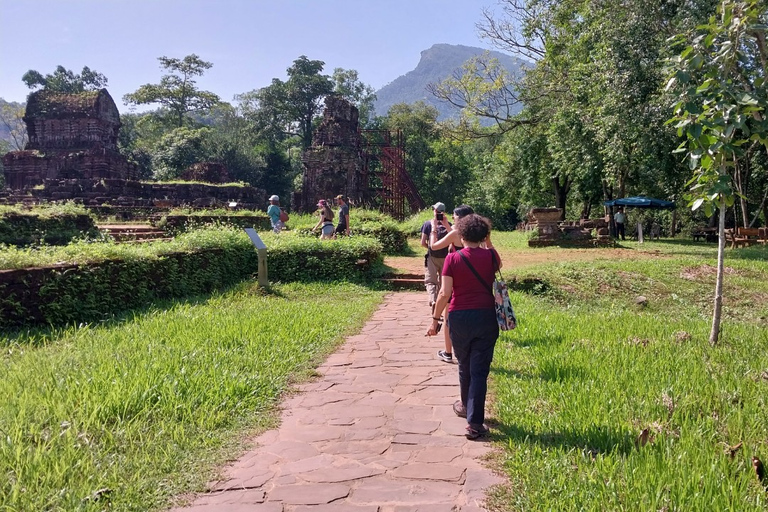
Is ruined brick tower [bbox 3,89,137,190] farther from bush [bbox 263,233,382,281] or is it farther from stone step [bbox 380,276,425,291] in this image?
stone step [bbox 380,276,425,291]

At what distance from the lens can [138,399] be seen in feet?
12.1

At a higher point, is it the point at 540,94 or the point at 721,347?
the point at 540,94

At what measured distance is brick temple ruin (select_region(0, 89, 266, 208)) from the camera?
23.0 m

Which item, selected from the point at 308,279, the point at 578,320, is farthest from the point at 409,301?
the point at 578,320

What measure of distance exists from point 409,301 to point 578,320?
3077 mm

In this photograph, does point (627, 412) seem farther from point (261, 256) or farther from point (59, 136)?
point (59, 136)

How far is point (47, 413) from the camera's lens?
3.42m

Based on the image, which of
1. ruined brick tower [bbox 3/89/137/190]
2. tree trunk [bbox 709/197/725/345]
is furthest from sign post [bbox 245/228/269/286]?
ruined brick tower [bbox 3/89/137/190]

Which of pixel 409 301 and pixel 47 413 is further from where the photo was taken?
pixel 409 301

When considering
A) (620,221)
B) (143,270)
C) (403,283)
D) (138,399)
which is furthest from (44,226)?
(620,221)

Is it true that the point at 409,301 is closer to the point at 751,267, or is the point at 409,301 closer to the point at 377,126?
the point at 751,267

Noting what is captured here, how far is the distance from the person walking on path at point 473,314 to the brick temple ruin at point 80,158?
1957cm

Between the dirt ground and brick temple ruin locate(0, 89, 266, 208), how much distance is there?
10.8 m

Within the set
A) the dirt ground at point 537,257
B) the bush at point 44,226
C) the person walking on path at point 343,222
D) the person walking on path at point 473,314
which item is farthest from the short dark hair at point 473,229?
the bush at point 44,226
